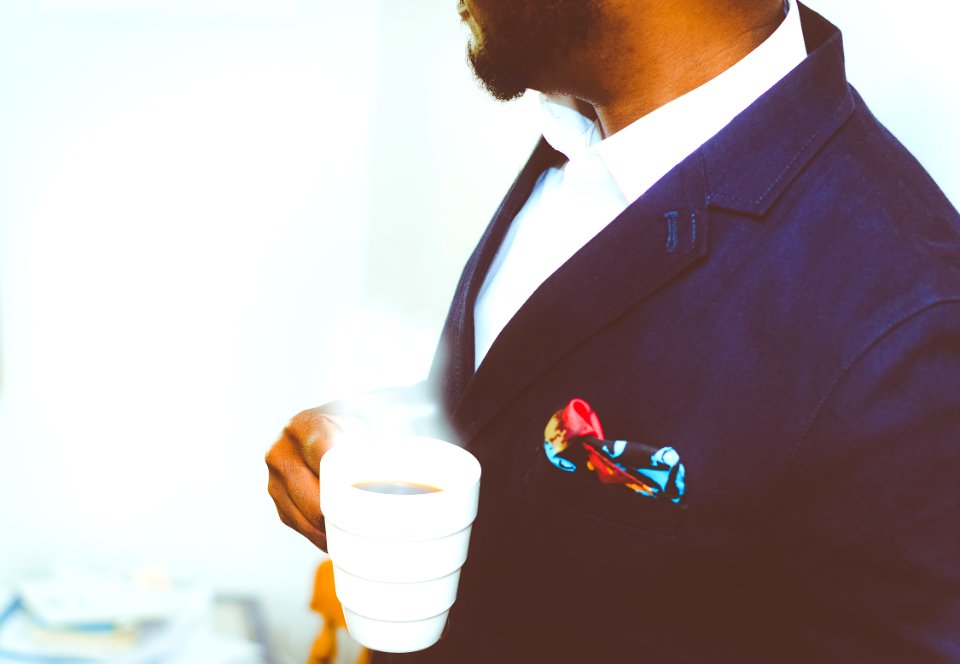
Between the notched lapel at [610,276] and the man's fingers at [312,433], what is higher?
the notched lapel at [610,276]

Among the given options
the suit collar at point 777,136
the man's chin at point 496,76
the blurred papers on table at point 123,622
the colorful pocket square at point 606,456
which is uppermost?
the man's chin at point 496,76

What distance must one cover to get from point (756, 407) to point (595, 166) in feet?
1.30

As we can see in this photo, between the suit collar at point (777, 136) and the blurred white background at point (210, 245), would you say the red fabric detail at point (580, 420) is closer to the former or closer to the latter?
the suit collar at point (777, 136)

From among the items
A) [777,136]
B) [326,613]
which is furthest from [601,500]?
[326,613]

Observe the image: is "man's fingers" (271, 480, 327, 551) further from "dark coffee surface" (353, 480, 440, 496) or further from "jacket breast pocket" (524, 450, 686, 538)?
"jacket breast pocket" (524, 450, 686, 538)

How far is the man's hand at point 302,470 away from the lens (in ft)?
2.46

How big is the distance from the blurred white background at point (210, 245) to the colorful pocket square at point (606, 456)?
2.59ft

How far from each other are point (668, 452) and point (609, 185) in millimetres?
373

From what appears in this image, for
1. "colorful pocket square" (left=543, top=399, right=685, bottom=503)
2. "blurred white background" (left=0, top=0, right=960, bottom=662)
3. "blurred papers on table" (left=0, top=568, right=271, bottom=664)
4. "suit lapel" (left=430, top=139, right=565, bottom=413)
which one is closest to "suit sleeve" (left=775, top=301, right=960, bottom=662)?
"colorful pocket square" (left=543, top=399, right=685, bottom=503)

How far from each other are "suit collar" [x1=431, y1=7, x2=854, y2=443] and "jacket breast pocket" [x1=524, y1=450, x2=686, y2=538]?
0.28 feet

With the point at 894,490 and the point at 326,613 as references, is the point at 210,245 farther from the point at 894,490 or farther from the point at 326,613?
the point at 894,490

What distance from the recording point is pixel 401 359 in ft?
5.21

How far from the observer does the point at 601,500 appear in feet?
2.25

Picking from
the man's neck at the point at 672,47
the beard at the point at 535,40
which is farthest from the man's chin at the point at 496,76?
the man's neck at the point at 672,47
